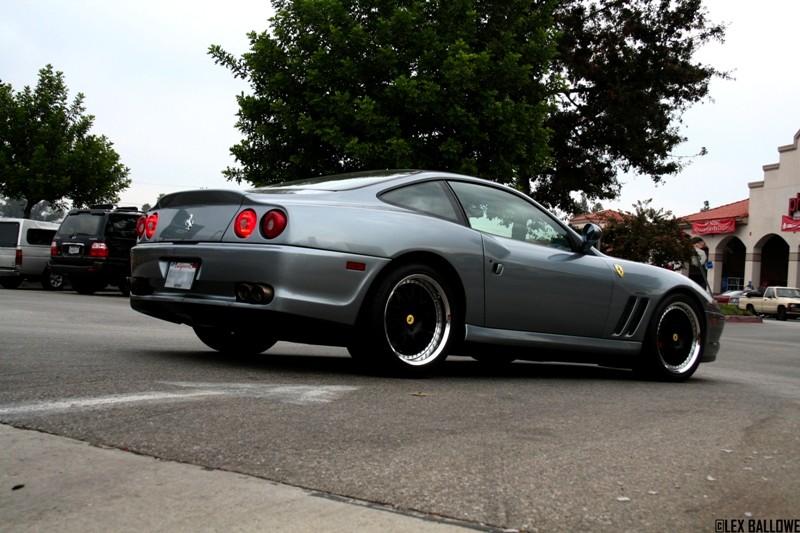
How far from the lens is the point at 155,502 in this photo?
8.91ft

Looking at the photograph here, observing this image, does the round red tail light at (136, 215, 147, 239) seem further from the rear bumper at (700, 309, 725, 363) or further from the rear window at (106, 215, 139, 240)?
the rear window at (106, 215, 139, 240)

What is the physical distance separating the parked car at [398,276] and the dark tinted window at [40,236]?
1967cm

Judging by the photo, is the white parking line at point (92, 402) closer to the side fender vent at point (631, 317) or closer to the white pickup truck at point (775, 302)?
the side fender vent at point (631, 317)

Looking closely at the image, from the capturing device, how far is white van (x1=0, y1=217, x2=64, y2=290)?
24375 millimetres

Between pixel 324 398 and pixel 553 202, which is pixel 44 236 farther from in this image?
pixel 324 398

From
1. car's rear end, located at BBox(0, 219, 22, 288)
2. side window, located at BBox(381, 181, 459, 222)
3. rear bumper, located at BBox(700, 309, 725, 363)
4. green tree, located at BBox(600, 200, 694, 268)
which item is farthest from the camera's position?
green tree, located at BBox(600, 200, 694, 268)

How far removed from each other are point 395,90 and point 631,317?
16.7m

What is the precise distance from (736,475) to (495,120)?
68.2 ft

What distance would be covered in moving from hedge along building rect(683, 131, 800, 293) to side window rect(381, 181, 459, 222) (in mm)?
44845

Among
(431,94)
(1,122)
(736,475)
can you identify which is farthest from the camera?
(1,122)

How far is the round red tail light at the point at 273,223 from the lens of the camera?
5.57 m

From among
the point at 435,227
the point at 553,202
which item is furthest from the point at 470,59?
the point at 435,227

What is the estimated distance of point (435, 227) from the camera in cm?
611

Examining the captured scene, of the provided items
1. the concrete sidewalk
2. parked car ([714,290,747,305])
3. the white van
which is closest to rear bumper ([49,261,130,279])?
the white van
